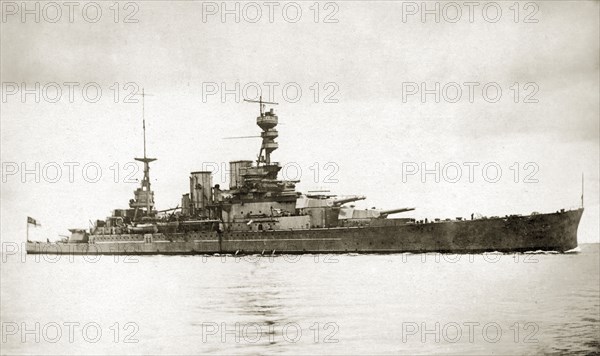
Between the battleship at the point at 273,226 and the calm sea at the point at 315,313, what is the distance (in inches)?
275

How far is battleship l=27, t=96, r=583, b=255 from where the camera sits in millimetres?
29344

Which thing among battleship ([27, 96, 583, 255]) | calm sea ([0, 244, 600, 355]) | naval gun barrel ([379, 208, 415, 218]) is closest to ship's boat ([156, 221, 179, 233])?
battleship ([27, 96, 583, 255])

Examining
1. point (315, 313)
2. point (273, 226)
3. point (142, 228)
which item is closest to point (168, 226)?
point (142, 228)

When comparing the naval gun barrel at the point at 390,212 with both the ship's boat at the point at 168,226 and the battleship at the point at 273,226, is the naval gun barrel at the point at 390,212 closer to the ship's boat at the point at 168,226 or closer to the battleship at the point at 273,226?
the battleship at the point at 273,226

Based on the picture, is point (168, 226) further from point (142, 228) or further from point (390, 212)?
point (390, 212)

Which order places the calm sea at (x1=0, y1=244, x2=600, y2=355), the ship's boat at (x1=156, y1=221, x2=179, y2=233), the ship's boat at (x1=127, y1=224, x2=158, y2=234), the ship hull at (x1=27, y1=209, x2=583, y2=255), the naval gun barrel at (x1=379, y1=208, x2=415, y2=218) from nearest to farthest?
the calm sea at (x1=0, y1=244, x2=600, y2=355), the ship hull at (x1=27, y1=209, x2=583, y2=255), the naval gun barrel at (x1=379, y1=208, x2=415, y2=218), the ship's boat at (x1=156, y1=221, x2=179, y2=233), the ship's boat at (x1=127, y1=224, x2=158, y2=234)

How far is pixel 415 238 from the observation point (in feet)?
99.9

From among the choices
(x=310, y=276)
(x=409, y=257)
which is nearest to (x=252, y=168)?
(x=409, y=257)

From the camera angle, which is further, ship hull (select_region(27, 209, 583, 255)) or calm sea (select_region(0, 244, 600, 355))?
ship hull (select_region(27, 209, 583, 255))

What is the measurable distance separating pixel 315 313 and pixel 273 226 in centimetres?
2105

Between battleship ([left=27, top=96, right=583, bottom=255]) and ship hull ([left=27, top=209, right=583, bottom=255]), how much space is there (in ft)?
0.14

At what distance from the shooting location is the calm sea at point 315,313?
10.9 meters

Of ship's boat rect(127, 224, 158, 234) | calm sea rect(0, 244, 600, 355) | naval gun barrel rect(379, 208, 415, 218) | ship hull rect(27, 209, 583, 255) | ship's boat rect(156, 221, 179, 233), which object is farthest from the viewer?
ship's boat rect(127, 224, 158, 234)

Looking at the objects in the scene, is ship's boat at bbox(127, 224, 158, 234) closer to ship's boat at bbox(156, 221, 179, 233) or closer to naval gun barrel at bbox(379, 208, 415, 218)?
ship's boat at bbox(156, 221, 179, 233)
